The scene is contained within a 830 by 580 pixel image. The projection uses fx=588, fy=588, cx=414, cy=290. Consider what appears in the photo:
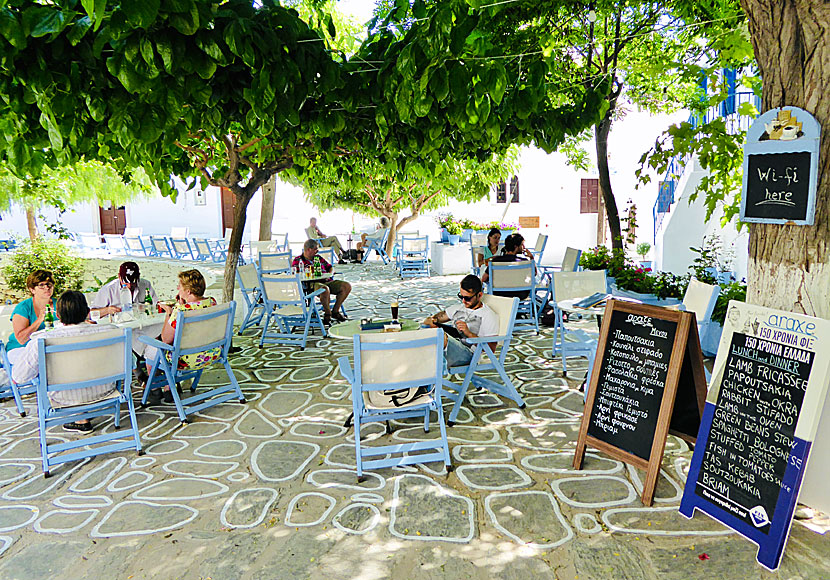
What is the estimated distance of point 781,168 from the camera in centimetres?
281

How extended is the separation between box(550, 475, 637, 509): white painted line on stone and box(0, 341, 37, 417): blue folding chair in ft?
12.3

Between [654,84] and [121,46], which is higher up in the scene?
[654,84]

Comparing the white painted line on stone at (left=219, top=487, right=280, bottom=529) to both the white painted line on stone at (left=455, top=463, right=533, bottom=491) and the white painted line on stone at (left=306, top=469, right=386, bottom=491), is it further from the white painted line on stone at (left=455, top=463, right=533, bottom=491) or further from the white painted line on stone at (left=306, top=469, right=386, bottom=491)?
the white painted line on stone at (left=455, top=463, right=533, bottom=491)

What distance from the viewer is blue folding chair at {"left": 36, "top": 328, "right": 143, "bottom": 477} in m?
3.61

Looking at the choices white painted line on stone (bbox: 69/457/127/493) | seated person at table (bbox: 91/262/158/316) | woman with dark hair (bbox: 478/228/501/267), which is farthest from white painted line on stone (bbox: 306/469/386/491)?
woman with dark hair (bbox: 478/228/501/267)

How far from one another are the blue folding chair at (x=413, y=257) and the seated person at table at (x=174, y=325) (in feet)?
27.9

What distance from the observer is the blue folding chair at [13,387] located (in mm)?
4316

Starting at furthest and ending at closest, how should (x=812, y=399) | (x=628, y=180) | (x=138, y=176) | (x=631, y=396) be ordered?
1. (x=628, y=180)
2. (x=138, y=176)
3. (x=631, y=396)
4. (x=812, y=399)

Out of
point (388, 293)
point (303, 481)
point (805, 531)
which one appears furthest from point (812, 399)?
point (388, 293)

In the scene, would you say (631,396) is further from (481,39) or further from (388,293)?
(388,293)

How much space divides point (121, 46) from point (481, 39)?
182 centimetres

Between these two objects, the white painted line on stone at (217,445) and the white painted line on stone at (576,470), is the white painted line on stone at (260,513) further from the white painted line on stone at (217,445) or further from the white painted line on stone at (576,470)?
the white painted line on stone at (576,470)

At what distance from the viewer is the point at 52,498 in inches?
135

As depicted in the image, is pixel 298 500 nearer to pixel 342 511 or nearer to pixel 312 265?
pixel 342 511
